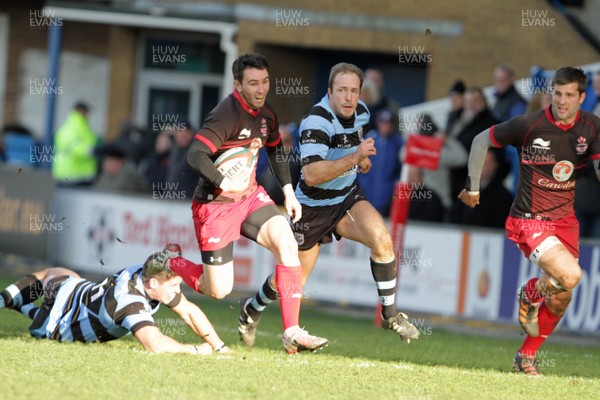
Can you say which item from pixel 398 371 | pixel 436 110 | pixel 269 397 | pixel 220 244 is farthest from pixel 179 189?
pixel 269 397

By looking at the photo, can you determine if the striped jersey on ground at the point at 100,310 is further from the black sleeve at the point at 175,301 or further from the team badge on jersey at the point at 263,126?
the team badge on jersey at the point at 263,126

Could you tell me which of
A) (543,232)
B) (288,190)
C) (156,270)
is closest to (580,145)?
(543,232)

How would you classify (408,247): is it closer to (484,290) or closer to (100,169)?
(484,290)

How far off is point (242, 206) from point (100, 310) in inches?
55.7

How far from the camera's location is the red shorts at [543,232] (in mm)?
9234

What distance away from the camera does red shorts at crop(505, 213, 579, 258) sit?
364 inches

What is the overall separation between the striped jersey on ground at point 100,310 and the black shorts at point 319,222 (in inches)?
55.6

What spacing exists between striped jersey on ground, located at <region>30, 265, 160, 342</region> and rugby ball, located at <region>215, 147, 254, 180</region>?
1022 mm

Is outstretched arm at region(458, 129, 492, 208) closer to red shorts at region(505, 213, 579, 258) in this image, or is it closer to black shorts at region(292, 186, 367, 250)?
red shorts at region(505, 213, 579, 258)

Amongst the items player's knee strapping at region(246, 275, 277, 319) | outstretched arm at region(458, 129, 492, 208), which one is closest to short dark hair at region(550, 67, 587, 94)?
outstretched arm at region(458, 129, 492, 208)

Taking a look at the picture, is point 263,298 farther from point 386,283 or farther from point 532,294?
point 532,294

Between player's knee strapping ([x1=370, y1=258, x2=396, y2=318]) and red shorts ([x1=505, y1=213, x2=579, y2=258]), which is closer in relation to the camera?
red shorts ([x1=505, y1=213, x2=579, y2=258])

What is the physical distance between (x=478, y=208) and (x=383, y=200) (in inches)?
65.0

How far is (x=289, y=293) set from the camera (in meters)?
9.12
